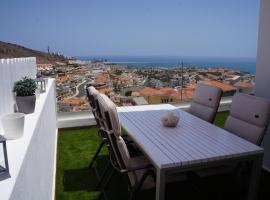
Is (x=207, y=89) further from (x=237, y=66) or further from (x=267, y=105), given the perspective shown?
(x=237, y=66)

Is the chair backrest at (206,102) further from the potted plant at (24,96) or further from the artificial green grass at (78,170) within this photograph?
the potted plant at (24,96)

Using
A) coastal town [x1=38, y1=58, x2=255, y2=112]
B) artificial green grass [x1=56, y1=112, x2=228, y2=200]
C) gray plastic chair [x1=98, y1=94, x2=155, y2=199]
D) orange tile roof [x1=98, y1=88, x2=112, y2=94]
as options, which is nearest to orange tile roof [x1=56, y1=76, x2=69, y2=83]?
coastal town [x1=38, y1=58, x2=255, y2=112]

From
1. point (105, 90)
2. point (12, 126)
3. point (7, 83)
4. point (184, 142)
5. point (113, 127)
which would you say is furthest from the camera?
point (105, 90)

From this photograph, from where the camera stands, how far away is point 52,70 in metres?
4.22

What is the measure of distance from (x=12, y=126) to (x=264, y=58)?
10.3 ft

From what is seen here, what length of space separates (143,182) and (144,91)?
3241 millimetres

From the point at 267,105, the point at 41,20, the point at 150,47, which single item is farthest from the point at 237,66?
the point at 41,20

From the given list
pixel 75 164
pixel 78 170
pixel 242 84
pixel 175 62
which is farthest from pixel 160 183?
pixel 242 84

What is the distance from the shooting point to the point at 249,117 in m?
2.35

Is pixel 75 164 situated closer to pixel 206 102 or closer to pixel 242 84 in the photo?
pixel 206 102

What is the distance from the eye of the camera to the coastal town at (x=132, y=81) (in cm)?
440

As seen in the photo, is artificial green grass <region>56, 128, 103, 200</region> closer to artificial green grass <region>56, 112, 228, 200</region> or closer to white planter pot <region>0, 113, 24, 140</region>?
artificial green grass <region>56, 112, 228, 200</region>

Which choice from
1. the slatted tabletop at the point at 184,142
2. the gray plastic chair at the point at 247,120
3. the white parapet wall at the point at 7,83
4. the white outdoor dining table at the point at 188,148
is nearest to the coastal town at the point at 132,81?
the slatted tabletop at the point at 184,142

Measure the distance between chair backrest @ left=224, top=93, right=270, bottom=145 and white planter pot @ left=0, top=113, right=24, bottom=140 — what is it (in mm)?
1967
